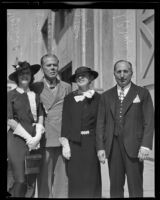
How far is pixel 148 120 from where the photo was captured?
372 centimetres

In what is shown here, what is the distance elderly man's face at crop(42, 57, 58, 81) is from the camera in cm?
386

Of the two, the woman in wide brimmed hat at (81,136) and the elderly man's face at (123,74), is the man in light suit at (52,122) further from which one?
the elderly man's face at (123,74)

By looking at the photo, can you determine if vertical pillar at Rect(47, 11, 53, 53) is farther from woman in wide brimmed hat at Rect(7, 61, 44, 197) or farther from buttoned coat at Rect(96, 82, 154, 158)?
buttoned coat at Rect(96, 82, 154, 158)

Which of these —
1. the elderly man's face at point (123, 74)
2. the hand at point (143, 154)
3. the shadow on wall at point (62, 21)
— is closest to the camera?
the hand at point (143, 154)

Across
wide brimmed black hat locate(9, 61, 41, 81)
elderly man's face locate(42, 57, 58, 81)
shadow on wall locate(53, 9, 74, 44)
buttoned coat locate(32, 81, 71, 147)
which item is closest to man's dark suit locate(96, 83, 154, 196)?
buttoned coat locate(32, 81, 71, 147)

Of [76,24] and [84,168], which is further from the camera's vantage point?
[76,24]

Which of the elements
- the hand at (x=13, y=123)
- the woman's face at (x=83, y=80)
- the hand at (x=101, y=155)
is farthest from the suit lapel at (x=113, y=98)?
the hand at (x=13, y=123)

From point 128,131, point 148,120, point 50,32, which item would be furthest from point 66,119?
point 50,32

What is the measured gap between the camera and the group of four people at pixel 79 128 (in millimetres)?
3740

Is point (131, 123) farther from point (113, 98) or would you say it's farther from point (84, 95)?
point (84, 95)

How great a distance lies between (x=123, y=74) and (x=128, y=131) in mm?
559

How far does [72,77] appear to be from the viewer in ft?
12.7

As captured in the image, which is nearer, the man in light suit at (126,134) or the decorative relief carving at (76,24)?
the man in light suit at (126,134)

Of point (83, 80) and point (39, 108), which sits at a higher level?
point (83, 80)
